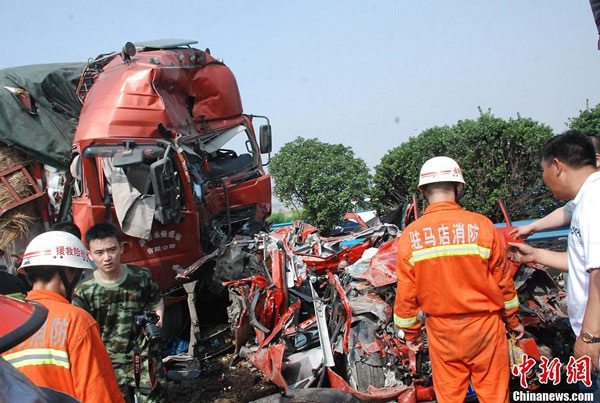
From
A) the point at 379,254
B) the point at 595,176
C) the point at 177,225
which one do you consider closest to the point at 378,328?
the point at 379,254

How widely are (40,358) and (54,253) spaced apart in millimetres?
565

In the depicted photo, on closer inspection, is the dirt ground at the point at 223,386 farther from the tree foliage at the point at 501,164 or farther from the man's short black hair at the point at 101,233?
the tree foliage at the point at 501,164

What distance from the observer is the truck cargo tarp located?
19.6 ft

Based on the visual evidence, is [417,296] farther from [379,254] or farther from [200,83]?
[200,83]

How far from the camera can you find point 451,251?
272cm

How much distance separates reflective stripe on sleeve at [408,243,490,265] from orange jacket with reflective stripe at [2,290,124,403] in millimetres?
1773

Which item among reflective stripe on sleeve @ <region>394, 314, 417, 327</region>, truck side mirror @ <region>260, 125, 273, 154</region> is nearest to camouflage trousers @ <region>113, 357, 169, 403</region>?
reflective stripe on sleeve @ <region>394, 314, 417, 327</region>

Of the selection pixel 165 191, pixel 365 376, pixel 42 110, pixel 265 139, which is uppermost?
pixel 42 110

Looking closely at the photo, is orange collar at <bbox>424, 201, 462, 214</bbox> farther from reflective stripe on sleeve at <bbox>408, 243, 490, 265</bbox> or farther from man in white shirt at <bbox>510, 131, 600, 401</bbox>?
man in white shirt at <bbox>510, 131, 600, 401</bbox>

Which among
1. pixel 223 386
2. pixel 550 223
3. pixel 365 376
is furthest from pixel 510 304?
pixel 223 386

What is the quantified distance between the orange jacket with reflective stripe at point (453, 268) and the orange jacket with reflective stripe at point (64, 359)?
1.73 meters

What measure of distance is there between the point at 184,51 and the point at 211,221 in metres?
2.48

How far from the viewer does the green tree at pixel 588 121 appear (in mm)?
9562

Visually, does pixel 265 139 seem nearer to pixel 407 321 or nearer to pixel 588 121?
pixel 407 321
